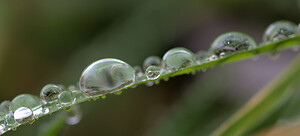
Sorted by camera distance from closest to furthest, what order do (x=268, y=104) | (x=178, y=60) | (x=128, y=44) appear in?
1. (x=178, y=60)
2. (x=268, y=104)
3. (x=128, y=44)

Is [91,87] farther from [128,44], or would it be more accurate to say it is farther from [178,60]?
[128,44]

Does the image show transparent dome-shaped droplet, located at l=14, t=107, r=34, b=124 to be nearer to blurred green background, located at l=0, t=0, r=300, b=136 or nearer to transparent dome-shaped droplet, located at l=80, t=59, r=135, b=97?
transparent dome-shaped droplet, located at l=80, t=59, r=135, b=97

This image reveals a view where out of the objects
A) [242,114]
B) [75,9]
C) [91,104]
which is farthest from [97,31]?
[242,114]

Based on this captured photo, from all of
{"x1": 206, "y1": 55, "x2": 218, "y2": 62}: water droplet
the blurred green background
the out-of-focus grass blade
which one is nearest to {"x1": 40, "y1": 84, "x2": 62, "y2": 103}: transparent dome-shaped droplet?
{"x1": 206, "y1": 55, "x2": 218, "y2": 62}: water droplet

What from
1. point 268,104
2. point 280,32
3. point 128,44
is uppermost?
point 128,44

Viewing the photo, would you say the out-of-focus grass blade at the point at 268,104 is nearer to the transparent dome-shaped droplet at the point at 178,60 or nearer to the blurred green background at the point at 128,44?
the transparent dome-shaped droplet at the point at 178,60

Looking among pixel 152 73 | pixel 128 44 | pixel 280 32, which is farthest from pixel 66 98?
pixel 128 44
